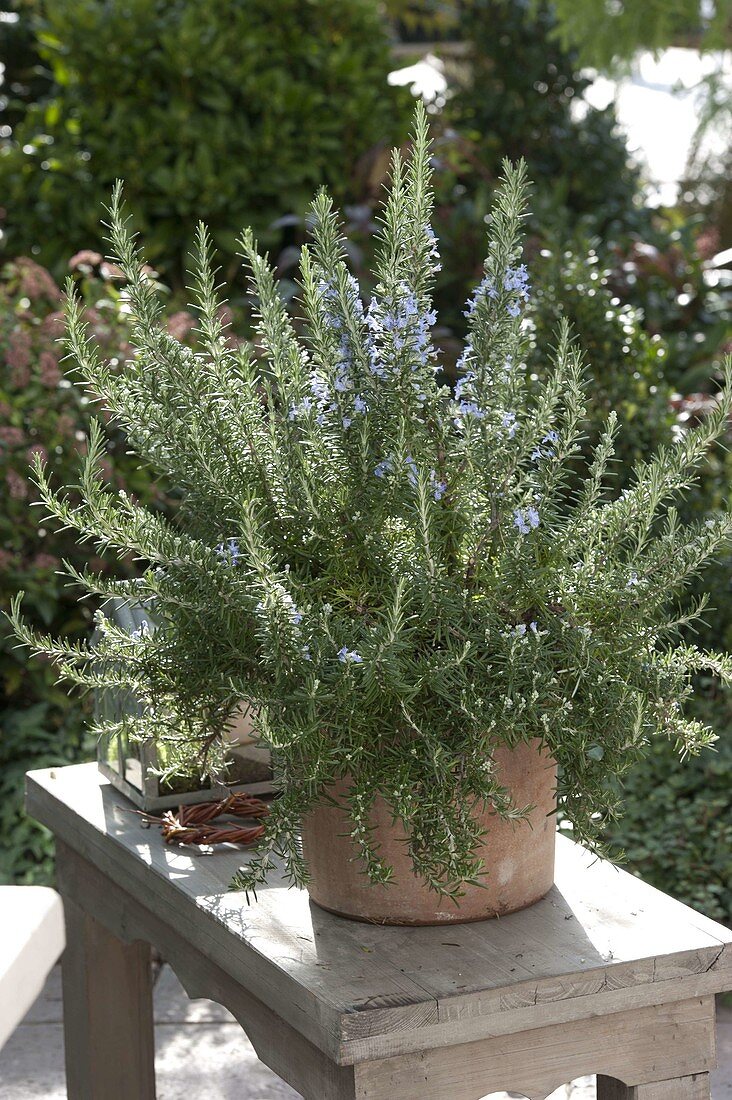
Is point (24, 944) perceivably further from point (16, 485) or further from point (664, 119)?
point (664, 119)

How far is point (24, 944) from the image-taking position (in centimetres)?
191

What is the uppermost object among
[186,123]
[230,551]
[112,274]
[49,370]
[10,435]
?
[186,123]

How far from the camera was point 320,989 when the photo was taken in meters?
1.37

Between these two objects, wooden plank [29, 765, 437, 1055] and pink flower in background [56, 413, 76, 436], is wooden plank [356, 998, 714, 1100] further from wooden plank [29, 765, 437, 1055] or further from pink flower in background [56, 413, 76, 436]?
pink flower in background [56, 413, 76, 436]

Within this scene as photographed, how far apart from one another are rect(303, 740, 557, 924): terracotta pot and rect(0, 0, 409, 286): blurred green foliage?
3.67m

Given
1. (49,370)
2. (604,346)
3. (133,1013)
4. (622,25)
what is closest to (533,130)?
(622,25)

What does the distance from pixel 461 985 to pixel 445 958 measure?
0.06 meters

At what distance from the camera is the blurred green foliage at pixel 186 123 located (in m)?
4.92

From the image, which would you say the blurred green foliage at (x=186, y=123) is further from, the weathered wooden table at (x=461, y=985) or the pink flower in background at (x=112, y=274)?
the weathered wooden table at (x=461, y=985)

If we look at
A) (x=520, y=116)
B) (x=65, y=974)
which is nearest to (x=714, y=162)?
(x=520, y=116)

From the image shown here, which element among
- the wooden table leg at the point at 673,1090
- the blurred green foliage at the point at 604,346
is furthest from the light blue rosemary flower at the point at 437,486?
the blurred green foliage at the point at 604,346

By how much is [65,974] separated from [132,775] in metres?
0.47

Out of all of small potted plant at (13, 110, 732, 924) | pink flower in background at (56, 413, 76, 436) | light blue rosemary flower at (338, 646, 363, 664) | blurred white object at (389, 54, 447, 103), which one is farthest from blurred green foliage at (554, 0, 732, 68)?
light blue rosemary flower at (338, 646, 363, 664)

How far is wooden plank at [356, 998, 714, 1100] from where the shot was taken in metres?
1.37
